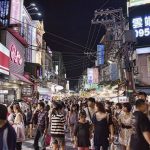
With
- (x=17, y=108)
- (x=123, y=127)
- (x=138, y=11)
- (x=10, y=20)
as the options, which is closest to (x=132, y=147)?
(x=123, y=127)

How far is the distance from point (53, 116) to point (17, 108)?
184 cm

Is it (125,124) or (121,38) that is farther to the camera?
(121,38)

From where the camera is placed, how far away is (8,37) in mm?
22156

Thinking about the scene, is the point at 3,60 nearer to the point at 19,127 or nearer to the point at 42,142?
the point at 19,127

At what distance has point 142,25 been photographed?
1272 inches

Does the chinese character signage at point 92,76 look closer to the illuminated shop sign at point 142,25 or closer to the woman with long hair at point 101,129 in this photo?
the illuminated shop sign at point 142,25

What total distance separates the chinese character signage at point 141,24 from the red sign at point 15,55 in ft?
40.3

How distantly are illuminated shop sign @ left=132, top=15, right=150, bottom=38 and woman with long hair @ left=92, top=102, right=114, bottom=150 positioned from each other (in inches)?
967

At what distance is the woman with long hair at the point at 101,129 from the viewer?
870 centimetres

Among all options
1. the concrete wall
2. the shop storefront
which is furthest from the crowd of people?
the concrete wall

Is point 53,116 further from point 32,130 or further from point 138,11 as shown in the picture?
point 138,11

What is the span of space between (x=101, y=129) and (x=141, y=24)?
82.5 feet

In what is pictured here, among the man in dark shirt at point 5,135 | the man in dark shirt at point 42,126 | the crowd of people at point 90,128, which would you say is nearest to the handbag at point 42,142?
the crowd of people at point 90,128

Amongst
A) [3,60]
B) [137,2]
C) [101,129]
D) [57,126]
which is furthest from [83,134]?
[137,2]
